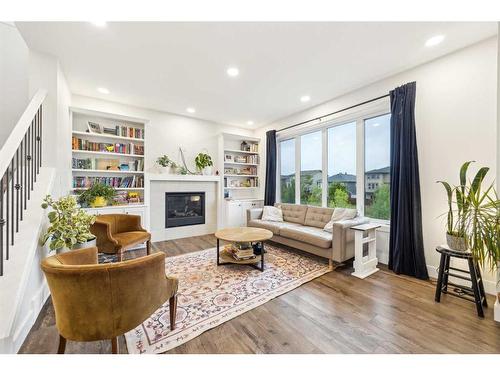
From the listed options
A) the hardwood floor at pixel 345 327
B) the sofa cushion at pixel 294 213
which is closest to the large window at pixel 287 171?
the sofa cushion at pixel 294 213

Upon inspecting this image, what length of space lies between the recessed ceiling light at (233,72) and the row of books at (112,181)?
8.37 feet

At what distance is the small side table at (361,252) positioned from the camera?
272 cm

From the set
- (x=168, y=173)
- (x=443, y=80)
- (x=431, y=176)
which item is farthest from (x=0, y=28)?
(x=431, y=176)

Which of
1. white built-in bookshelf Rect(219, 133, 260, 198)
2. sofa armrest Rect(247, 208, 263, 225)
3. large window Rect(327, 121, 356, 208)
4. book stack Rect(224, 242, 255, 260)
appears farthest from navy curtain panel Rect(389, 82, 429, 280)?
white built-in bookshelf Rect(219, 133, 260, 198)

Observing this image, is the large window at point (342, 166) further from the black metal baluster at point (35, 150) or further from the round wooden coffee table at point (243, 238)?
the black metal baluster at point (35, 150)

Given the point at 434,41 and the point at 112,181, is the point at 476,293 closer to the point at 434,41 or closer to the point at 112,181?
the point at 434,41

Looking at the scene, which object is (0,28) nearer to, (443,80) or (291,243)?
(291,243)

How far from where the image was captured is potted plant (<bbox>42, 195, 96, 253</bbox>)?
1.99 metres

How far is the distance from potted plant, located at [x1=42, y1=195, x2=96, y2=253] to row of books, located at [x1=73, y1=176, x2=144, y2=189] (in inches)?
67.5

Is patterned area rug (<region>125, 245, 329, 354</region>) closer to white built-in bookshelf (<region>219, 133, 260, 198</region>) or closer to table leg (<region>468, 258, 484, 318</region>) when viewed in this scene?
table leg (<region>468, 258, 484, 318</region>)

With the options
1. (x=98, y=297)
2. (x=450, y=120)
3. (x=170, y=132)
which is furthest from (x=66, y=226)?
(x=450, y=120)

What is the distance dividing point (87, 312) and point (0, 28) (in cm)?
419

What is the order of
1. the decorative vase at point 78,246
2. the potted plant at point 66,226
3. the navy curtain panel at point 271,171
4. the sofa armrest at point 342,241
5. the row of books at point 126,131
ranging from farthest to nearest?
the navy curtain panel at point 271,171
the row of books at point 126,131
the sofa armrest at point 342,241
the decorative vase at point 78,246
the potted plant at point 66,226

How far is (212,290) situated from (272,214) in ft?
7.23
